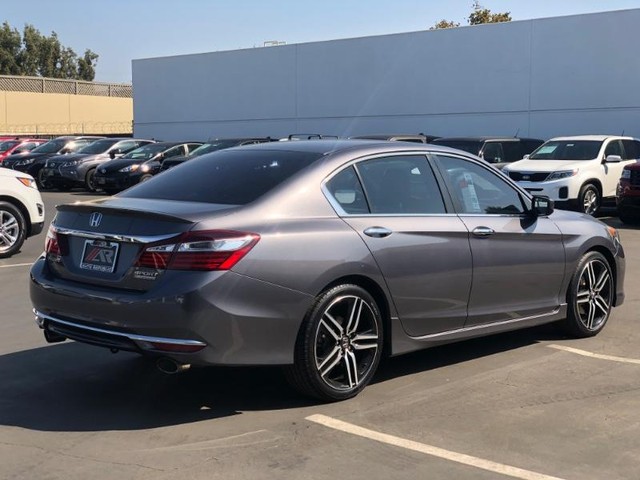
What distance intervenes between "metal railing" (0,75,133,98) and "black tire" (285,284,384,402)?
5932 centimetres

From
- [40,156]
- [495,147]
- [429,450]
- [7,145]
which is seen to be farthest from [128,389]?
[7,145]

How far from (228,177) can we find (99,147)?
20.9 m

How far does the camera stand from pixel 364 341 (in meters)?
5.00

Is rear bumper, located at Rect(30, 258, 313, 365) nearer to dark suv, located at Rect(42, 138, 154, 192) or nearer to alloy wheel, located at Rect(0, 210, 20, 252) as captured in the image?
alloy wheel, located at Rect(0, 210, 20, 252)

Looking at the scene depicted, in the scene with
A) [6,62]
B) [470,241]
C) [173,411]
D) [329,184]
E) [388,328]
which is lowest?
[173,411]

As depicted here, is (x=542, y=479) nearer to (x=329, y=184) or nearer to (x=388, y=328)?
(x=388, y=328)

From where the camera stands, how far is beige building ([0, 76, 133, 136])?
5803 cm

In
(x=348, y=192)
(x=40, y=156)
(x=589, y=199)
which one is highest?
(x=40, y=156)

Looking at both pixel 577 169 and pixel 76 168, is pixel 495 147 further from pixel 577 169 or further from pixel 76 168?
pixel 76 168

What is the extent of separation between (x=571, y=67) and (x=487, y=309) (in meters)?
21.7

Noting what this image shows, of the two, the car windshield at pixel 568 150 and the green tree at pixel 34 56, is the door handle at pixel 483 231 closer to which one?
the car windshield at pixel 568 150

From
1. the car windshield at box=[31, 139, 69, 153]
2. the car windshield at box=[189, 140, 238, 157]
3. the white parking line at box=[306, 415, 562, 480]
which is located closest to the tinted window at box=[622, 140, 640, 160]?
the car windshield at box=[189, 140, 238, 157]

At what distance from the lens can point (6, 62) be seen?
306 feet

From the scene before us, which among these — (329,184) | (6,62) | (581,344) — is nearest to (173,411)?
(329,184)
